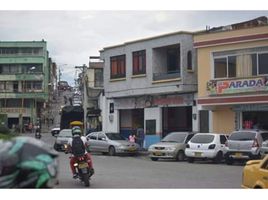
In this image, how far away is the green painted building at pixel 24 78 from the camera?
11.5 metres

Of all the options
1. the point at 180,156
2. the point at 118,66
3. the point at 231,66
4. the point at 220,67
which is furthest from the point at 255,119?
the point at 118,66

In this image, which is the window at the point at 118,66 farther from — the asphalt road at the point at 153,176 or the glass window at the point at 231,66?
the asphalt road at the point at 153,176

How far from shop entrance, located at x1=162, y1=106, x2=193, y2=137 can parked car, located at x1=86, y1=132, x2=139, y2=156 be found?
3.90 metres

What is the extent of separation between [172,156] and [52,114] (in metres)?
11.4

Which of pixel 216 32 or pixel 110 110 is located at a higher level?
pixel 216 32

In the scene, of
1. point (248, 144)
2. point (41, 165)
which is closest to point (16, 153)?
point (41, 165)

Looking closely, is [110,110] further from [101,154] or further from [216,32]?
[216,32]

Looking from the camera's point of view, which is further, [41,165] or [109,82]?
[109,82]

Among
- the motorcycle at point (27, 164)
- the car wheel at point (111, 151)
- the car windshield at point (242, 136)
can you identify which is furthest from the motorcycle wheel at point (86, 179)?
the car wheel at point (111, 151)

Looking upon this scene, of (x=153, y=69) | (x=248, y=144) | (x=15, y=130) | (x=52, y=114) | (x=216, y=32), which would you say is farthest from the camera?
(x=153, y=69)

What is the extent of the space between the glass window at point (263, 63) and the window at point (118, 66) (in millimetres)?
9220

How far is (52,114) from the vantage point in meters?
12.6

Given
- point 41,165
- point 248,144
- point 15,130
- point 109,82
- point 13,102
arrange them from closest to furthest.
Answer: point 41,165
point 15,130
point 13,102
point 248,144
point 109,82

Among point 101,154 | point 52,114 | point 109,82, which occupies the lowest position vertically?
point 101,154
